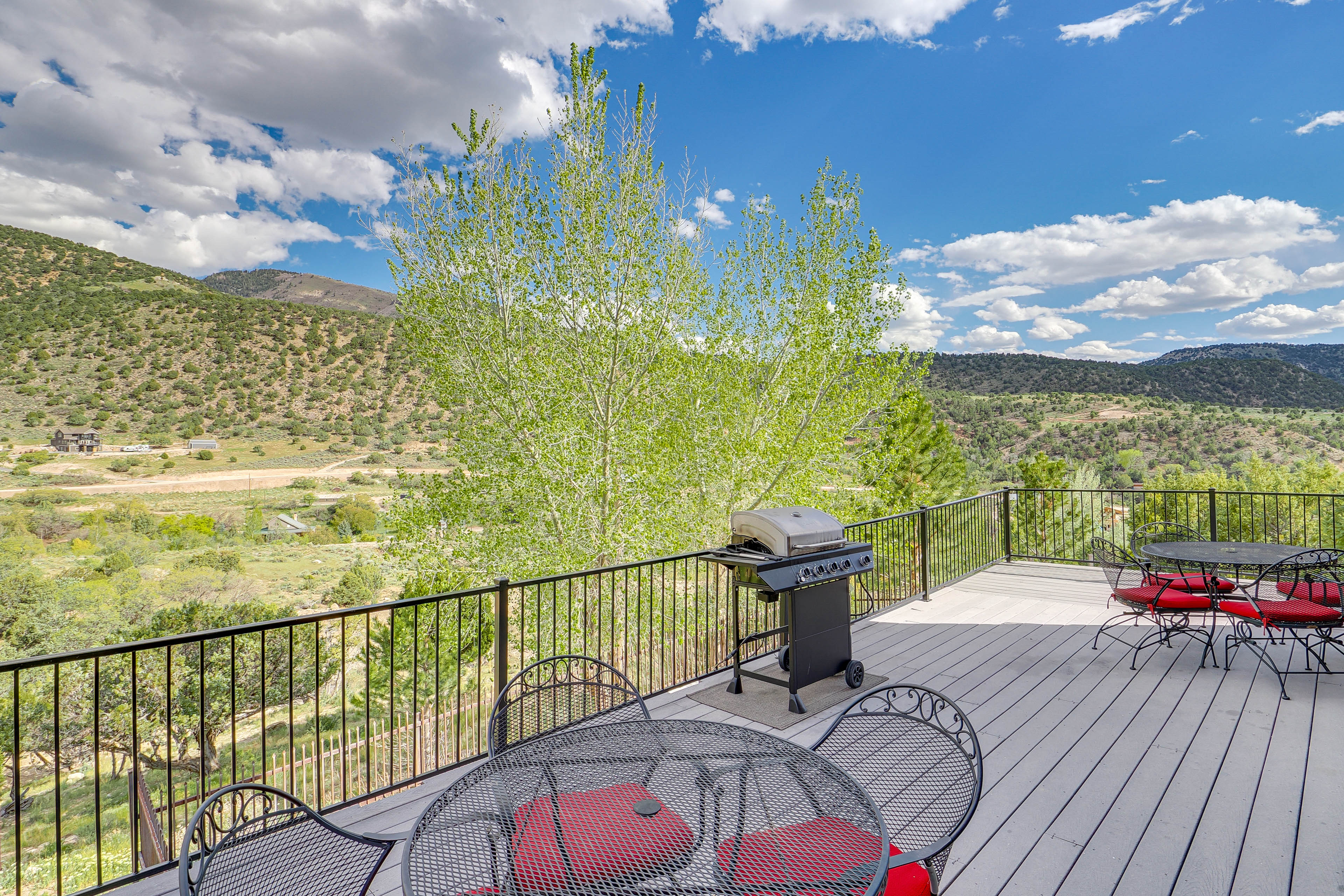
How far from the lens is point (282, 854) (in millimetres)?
1404

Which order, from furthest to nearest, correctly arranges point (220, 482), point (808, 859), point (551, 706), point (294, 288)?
point (294, 288), point (220, 482), point (551, 706), point (808, 859)

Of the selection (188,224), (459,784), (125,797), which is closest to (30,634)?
(125,797)

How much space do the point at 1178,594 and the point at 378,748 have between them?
636 inches

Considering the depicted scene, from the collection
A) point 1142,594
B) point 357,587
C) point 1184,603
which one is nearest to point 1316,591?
point 1184,603

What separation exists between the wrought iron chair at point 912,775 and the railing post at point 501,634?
1572 mm

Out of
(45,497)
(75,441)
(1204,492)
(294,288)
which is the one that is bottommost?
(45,497)

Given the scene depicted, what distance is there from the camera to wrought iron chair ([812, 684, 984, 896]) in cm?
139

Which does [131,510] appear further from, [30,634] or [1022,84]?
[1022,84]

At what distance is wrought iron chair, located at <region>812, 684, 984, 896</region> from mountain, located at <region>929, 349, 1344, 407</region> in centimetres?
2746

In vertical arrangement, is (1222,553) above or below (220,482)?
above

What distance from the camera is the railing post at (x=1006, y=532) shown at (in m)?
7.16

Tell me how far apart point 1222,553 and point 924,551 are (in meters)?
2.13

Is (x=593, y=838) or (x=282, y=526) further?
(x=282, y=526)

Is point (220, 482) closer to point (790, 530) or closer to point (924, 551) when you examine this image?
point (924, 551)
